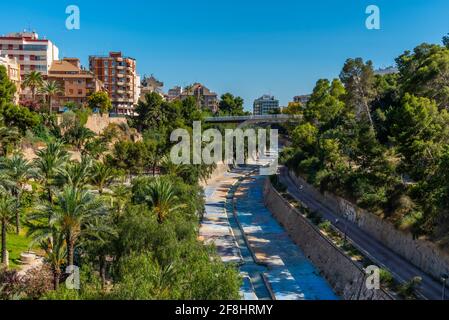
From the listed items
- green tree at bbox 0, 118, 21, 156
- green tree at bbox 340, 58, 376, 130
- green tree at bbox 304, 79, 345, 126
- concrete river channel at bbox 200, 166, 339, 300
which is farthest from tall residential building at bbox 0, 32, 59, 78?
green tree at bbox 340, 58, 376, 130

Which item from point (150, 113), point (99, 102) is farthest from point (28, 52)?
point (150, 113)

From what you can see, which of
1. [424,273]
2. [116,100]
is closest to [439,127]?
[424,273]

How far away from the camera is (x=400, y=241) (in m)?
32.2

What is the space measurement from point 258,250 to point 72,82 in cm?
6260

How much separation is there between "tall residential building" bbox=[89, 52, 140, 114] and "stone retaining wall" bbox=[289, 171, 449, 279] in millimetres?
73957

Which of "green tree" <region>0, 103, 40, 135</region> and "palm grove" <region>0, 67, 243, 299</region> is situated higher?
"green tree" <region>0, 103, 40, 135</region>

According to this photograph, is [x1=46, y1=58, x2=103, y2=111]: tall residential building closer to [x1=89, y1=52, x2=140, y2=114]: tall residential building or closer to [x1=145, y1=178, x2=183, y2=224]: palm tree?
[x1=89, y1=52, x2=140, y2=114]: tall residential building

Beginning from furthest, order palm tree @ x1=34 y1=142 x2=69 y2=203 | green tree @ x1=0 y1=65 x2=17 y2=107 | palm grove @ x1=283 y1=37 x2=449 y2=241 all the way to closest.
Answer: green tree @ x1=0 y1=65 x2=17 y2=107
palm tree @ x1=34 y1=142 x2=69 y2=203
palm grove @ x1=283 y1=37 x2=449 y2=241

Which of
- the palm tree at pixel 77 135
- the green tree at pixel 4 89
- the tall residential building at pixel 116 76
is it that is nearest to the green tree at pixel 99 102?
the palm tree at pixel 77 135

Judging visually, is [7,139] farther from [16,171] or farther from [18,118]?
[16,171]

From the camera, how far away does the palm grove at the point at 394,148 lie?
102ft

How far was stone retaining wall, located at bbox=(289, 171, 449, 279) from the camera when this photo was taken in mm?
27469
